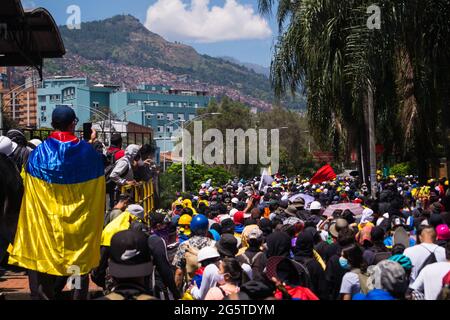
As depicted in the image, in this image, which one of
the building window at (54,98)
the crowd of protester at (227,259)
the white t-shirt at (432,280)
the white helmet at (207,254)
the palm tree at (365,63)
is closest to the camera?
the crowd of protester at (227,259)

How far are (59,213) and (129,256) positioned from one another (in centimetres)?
140

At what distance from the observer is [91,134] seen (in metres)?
10.4

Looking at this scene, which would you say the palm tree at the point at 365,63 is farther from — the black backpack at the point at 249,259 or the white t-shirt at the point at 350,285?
the white t-shirt at the point at 350,285

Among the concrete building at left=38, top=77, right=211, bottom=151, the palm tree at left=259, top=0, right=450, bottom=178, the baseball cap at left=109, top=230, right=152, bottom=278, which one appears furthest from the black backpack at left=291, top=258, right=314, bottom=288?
the concrete building at left=38, top=77, right=211, bottom=151

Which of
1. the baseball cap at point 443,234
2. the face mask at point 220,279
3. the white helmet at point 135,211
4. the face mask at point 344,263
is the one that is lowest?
the face mask at point 344,263

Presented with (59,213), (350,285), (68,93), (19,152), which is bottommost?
(350,285)

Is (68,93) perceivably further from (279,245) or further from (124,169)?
(279,245)

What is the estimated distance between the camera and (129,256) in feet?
16.7

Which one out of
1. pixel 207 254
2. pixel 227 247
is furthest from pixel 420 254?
pixel 207 254

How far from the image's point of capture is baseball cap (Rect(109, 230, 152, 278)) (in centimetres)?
498

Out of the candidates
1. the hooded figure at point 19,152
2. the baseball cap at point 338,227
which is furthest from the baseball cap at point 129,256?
the baseball cap at point 338,227

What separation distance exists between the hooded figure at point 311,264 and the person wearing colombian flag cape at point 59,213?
2.19 m

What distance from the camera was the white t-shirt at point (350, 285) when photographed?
22.8 feet

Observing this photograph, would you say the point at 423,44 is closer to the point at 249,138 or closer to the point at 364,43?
the point at 364,43
